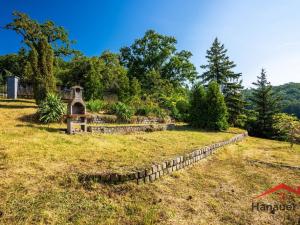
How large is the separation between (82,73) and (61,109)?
34.9 ft

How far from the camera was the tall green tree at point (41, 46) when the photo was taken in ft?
41.3

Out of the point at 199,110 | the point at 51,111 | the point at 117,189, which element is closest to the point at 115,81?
the point at 199,110

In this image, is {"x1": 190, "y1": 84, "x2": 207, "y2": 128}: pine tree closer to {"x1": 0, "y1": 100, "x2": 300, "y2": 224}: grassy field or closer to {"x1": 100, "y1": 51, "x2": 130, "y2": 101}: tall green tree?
{"x1": 100, "y1": 51, "x2": 130, "y2": 101}: tall green tree

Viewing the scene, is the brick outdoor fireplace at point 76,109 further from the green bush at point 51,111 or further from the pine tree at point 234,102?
the pine tree at point 234,102

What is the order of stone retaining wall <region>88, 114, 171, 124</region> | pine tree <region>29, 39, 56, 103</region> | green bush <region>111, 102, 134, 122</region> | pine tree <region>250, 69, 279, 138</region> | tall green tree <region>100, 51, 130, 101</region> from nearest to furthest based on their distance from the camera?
stone retaining wall <region>88, 114, 171, 124</region>, pine tree <region>29, 39, 56, 103</region>, green bush <region>111, 102, 134, 122</region>, tall green tree <region>100, 51, 130, 101</region>, pine tree <region>250, 69, 279, 138</region>

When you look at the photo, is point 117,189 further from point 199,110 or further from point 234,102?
point 234,102

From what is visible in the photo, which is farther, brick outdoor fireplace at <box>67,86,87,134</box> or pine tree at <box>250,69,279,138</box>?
pine tree at <box>250,69,279,138</box>

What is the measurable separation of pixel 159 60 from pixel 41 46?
1039 inches

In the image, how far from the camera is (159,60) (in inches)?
1478

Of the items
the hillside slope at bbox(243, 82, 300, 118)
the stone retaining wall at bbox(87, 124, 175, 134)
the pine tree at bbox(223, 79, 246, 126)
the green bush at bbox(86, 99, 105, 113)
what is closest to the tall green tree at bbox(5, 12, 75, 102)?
the green bush at bbox(86, 99, 105, 113)

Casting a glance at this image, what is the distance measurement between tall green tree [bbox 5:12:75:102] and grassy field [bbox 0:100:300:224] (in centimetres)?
651

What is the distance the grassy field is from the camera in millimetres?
3373

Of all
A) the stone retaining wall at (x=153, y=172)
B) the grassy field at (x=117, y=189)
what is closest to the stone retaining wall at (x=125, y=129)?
the grassy field at (x=117, y=189)

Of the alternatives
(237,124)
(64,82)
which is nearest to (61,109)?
(64,82)
